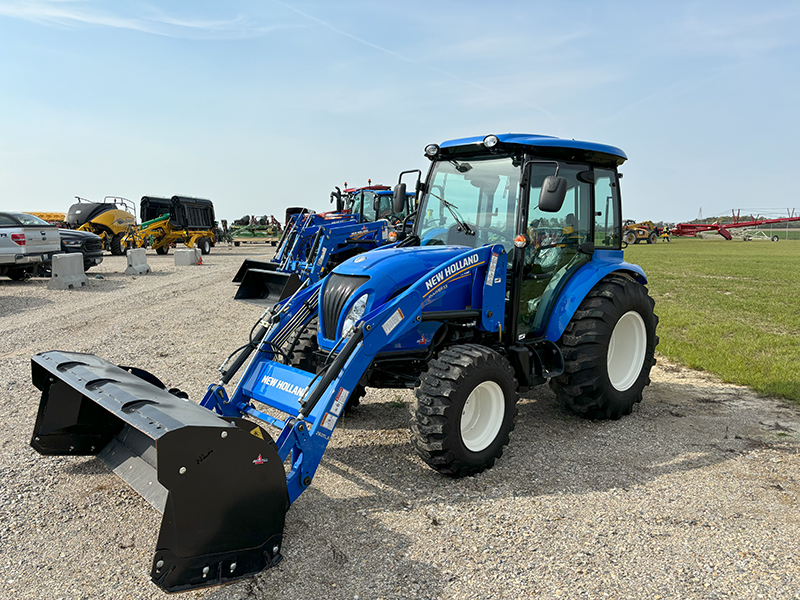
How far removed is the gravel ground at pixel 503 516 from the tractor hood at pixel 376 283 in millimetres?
1123

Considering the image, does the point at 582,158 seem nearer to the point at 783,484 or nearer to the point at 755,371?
the point at 783,484

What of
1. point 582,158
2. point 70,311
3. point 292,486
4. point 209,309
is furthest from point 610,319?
point 70,311

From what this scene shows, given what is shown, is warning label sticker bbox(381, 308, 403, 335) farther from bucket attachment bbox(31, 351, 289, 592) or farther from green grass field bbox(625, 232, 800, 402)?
green grass field bbox(625, 232, 800, 402)

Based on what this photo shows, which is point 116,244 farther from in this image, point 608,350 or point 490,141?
point 608,350

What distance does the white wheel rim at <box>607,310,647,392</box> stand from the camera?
593cm

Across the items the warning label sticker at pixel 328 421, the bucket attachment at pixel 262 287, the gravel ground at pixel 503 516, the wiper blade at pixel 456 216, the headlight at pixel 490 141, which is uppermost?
the headlight at pixel 490 141

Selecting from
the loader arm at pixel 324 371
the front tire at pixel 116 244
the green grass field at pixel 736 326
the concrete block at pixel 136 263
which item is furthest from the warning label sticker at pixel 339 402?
the front tire at pixel 116 244

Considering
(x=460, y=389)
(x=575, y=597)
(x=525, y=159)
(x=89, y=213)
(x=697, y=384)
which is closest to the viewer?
(x=575, y=597)

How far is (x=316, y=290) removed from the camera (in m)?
5.05

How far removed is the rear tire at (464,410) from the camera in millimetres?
4047

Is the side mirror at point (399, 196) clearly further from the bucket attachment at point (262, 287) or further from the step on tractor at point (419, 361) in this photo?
the bucket attachment at point (262, 287)

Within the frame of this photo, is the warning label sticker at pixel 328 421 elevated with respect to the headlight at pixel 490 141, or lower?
lower

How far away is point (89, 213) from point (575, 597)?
27.2 metres

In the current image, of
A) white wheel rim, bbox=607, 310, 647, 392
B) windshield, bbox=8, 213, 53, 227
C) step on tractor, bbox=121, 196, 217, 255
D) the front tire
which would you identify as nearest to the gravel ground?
white wheel rim, bbox=607, 310, 647, 392
